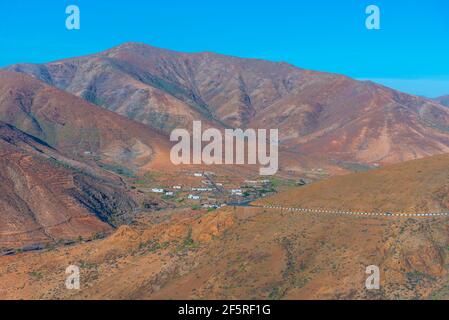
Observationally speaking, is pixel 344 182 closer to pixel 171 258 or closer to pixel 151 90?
pixel 171 258

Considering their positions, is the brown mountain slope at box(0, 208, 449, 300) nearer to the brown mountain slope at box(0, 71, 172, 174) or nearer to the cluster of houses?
the cluster of houses

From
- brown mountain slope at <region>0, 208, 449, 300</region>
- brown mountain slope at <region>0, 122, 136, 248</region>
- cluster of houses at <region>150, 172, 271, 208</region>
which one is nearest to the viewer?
brown mountain slope at <region>0, 208, 449, 300</region>

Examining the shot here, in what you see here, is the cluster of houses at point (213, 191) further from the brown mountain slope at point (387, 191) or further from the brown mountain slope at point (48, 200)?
the brown mountain slope at point (387, 191)

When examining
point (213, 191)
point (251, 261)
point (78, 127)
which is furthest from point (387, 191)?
point (78, 127)

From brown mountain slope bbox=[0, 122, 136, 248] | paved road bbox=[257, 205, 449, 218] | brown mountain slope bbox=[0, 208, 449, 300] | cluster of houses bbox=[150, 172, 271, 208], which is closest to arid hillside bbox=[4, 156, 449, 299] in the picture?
brown mountain slope bbox=[0, 208, 449, 300]

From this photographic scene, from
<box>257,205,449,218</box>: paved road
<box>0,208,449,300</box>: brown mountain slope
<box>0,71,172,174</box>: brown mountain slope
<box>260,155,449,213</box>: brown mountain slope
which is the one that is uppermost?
<box>0,71,172,174</box>: brown mountain slope
